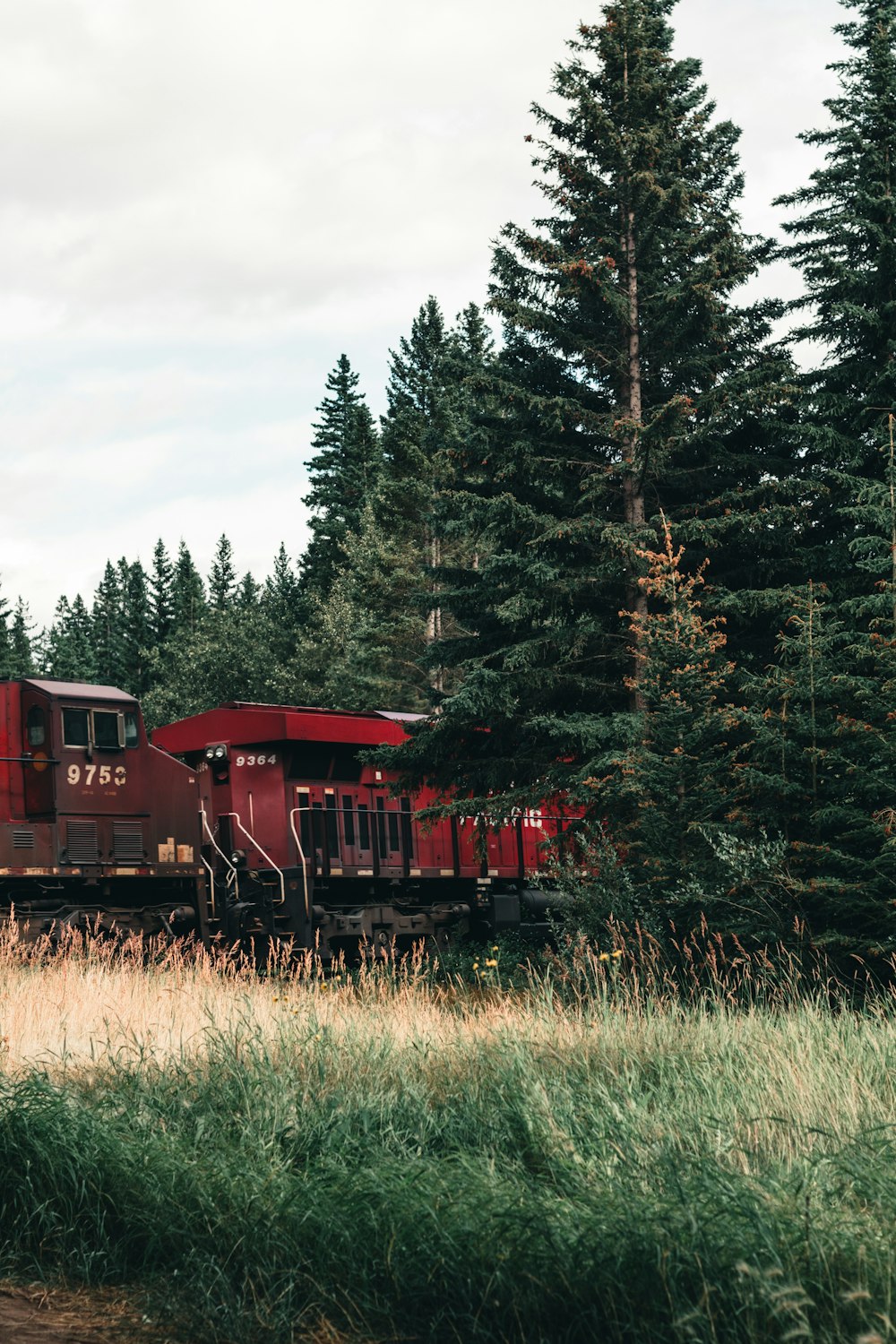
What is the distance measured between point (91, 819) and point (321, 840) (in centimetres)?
391

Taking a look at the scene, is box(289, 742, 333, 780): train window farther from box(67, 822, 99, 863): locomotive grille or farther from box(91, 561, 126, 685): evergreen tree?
box(91, 561, 126, 685): evergreen tree

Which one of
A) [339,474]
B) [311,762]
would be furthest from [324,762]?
[339,474]

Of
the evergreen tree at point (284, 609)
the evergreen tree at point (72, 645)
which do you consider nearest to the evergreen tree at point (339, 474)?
the evergreen tree at point (284, 609)

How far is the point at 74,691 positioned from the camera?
62.6 feet

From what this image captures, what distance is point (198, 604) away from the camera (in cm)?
9819

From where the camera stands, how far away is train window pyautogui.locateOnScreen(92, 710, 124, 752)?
19172 millimetres

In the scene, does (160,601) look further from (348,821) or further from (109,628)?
(348,821)

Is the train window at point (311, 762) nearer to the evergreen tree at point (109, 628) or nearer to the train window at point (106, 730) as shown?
the train window at point (106, 730)

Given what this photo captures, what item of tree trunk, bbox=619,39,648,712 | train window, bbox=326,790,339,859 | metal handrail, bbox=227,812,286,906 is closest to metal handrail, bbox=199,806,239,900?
metal handrail, bbox=227,812,286,906

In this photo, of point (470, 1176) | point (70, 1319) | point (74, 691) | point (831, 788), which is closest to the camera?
point (70, 1319)

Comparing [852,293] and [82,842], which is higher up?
[852,293]

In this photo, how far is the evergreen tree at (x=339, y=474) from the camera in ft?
231

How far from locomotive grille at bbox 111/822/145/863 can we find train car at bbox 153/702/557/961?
4.63ft

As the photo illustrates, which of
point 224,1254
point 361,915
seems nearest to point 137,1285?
point 224,1254
